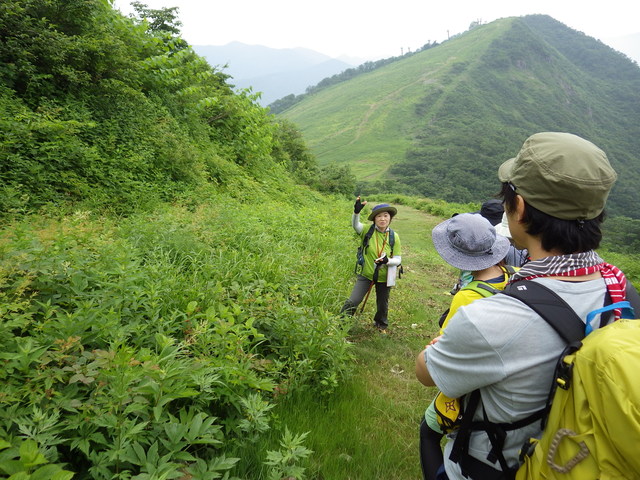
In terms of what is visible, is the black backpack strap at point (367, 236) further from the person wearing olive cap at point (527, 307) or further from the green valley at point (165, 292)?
the person wearing olive cap at point (527, 307)

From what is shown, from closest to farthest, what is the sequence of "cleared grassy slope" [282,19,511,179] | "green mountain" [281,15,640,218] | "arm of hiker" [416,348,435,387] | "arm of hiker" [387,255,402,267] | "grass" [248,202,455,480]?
"arm of hiker" [416,348,435,387] → "grass" [248,202,455,480] → "arm of hiker" [387,255,402,267] → "green mountain" [281,15,640,218] → "cleared grassy slope" [282,19,511,179]

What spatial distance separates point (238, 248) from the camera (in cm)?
590

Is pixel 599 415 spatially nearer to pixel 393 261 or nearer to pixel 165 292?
pixel 165 292

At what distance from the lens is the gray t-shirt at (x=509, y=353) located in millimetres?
1329

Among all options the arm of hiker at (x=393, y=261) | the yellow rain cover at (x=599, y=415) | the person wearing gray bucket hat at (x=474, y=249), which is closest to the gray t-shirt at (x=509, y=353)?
the yellow rain cover at (x=599, y=415)

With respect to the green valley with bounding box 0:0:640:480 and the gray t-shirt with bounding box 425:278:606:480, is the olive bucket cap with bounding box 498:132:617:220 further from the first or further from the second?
the green valley with bounding box 0:0:640:480

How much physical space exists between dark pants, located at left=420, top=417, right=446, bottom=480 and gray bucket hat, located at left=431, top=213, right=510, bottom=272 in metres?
1.12

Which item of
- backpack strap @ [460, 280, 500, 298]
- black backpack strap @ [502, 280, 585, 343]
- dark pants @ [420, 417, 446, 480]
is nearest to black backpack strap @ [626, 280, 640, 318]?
Answer: black backpack strap @ [502, 280, 585, 343]

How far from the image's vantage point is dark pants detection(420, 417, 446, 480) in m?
2.19

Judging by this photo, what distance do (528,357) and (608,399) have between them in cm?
31

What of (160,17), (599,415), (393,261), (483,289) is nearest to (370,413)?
(483,289)

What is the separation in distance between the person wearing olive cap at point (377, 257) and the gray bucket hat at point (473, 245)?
263 cm

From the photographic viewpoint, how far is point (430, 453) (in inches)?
87.4

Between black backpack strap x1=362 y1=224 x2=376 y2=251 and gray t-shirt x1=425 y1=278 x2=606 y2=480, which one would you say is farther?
black backpack strap x1=362 y1=224 x2=376 y2=251
